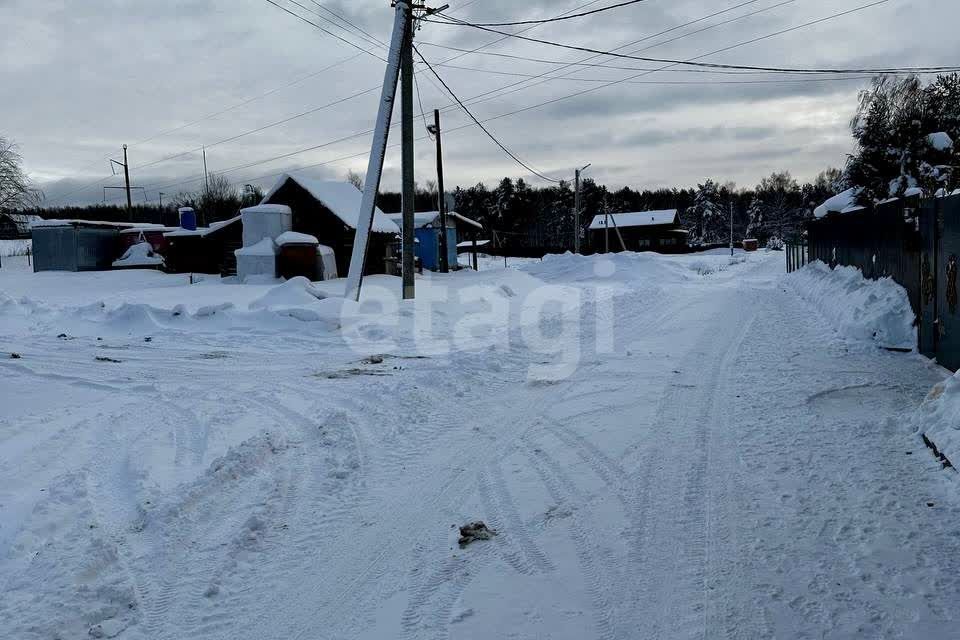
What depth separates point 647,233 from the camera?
8338 cm

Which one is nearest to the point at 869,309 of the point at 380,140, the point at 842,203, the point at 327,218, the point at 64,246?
the point at 380,140

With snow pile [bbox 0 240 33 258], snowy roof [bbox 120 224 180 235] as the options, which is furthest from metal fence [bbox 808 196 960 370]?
snow pile [bbox 0 240 33 258]

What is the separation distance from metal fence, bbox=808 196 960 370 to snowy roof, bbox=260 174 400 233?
2276 cm

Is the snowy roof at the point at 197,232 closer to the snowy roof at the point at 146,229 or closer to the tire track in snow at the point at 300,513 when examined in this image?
the snowy roof at the point at 146,229

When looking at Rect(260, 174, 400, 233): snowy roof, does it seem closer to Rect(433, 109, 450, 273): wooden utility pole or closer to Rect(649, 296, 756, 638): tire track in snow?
Rect(433, 109, 450, 273): wooden utility pole

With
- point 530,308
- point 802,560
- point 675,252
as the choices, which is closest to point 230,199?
point 675,252

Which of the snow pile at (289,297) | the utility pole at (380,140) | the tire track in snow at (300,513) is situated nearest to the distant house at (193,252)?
the snow pile at (289,297)

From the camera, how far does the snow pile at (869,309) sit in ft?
32.2

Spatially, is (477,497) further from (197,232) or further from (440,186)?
(197,232)

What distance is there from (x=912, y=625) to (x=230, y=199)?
3517 inches

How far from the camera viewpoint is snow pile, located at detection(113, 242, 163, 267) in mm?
39406

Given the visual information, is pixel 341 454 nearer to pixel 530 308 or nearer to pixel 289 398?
pixel 289 398

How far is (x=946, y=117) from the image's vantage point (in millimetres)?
19016

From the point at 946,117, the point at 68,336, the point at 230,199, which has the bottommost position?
the point at 68,336
